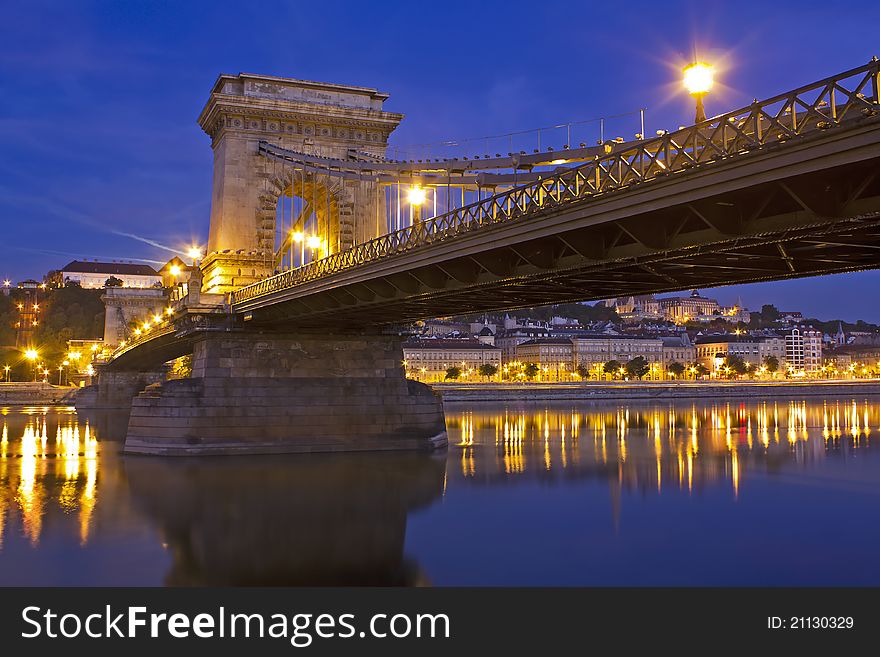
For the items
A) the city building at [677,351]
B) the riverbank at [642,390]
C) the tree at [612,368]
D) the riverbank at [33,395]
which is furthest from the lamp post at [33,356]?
the city building at [677,351]

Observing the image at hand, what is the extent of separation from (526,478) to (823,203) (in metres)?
17.6

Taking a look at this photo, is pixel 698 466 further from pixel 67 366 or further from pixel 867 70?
pixel 67 366

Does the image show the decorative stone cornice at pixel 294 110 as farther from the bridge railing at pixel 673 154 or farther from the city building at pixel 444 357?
the city building at pixel 444 357

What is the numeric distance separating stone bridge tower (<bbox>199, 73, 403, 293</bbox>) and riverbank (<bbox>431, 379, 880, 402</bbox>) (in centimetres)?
6010

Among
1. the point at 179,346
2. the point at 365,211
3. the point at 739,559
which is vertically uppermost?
the point at 365,211

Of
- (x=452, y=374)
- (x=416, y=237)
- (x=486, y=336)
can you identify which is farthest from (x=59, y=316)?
(x=416, y=237)

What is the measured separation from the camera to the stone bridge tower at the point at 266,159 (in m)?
40.2

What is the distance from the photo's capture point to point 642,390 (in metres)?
114

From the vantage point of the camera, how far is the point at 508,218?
19.0 metres

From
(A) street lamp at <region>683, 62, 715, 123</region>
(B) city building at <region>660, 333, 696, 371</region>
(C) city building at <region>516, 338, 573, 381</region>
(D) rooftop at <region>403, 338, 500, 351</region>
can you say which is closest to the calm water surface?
(A) street lamp at <region>683, 62, 715, 123</region>

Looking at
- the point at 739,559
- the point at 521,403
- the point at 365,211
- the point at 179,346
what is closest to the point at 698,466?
the point at 739,559

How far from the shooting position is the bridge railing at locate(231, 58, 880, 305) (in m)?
11.6

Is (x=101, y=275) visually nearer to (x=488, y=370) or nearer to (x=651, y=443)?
(x=488, y=370)

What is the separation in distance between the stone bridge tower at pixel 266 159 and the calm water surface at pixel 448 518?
36.2ft
